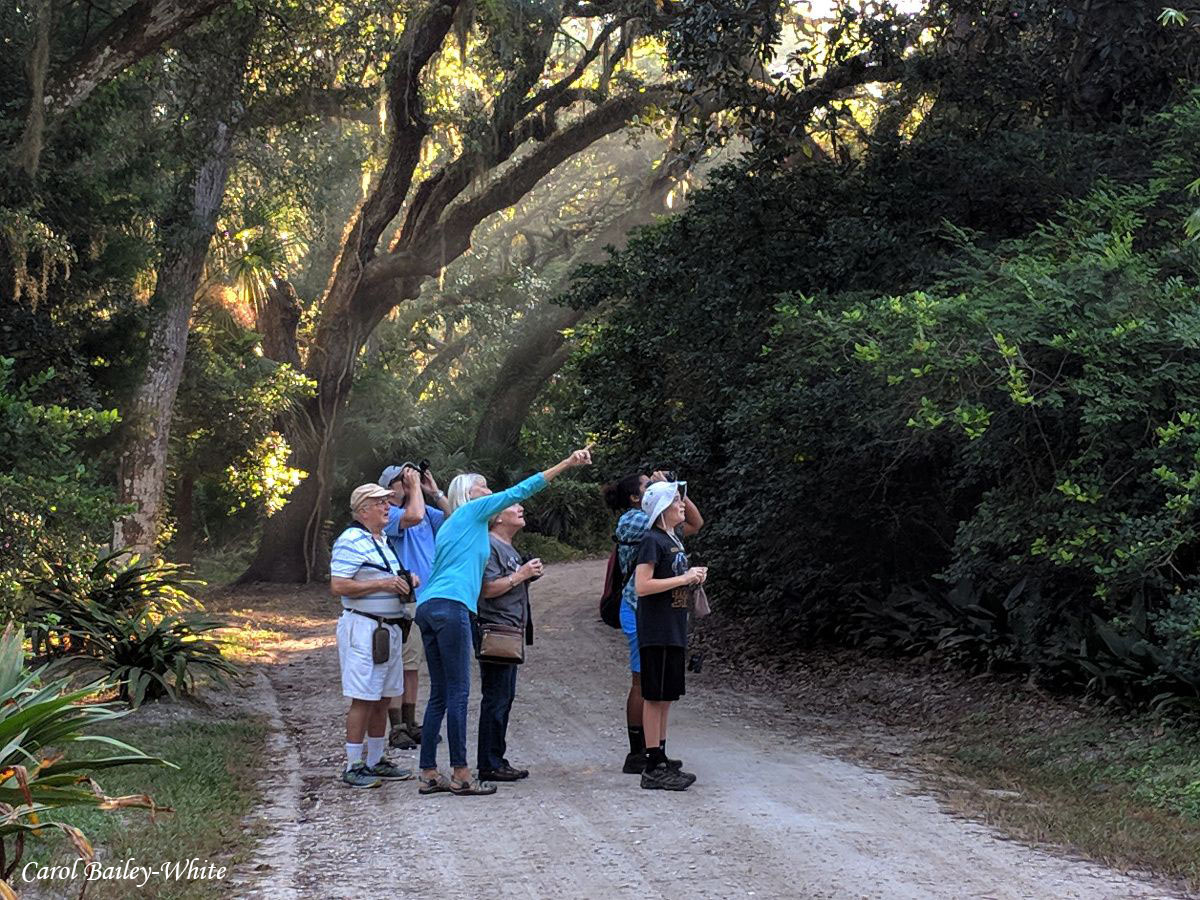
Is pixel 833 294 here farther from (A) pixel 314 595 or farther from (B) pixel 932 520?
(A) pixel 314 595

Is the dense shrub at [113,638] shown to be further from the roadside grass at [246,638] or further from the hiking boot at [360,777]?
the hiking boot at [360,777]

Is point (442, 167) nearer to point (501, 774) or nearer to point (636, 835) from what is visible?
point (501, 774)

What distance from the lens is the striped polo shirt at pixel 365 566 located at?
25.5ft

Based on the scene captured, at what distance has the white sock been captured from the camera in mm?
8102

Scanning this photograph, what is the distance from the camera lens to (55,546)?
10.8 m

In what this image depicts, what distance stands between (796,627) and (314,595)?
11747mm

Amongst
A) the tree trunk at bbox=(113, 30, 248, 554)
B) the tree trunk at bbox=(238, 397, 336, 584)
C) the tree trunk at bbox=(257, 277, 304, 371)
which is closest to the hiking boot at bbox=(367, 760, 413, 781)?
the tree trunk at bbox=(113, 30, 248, 554)

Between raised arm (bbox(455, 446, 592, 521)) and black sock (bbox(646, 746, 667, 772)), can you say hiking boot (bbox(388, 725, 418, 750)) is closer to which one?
black sock (bbox(646, 746, 667, 772))

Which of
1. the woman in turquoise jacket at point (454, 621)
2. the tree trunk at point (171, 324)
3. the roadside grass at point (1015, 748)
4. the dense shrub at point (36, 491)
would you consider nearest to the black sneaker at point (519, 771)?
the woman in turquoise jacket at point (454, 621)

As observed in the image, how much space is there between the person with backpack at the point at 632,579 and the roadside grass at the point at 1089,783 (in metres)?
1.90

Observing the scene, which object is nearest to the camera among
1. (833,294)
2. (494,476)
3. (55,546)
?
(55,546)

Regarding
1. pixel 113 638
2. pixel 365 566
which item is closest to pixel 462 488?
pixel 365 566

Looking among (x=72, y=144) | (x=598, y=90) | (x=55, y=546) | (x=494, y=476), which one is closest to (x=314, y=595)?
(x=494, y=476)

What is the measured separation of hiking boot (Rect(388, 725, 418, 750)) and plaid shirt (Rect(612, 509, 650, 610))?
1.80 meters
